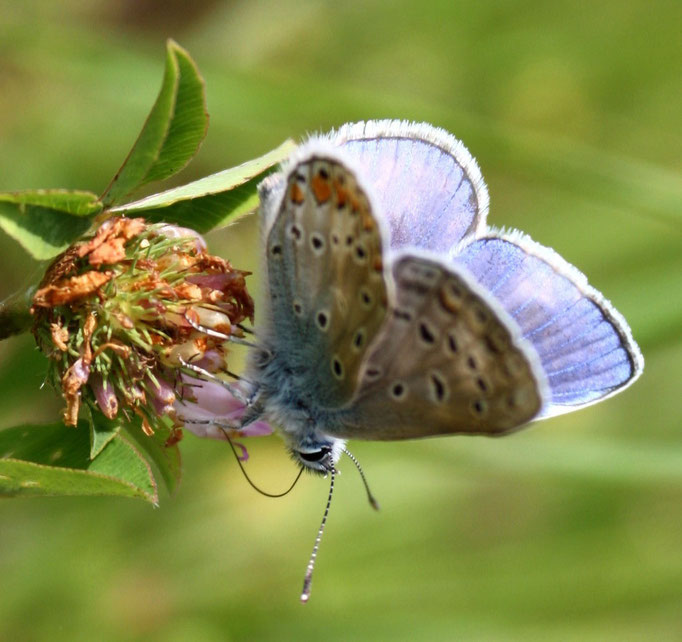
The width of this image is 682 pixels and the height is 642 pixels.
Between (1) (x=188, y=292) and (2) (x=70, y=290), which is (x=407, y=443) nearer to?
(1) (x=188, y=292)

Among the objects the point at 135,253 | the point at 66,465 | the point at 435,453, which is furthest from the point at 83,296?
the point at 435,453

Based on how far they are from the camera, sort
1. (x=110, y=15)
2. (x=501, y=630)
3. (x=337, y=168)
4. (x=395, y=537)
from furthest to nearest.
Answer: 1. (x=110, y=15)
2. (x=395, y=537)
3. (x=501, y=630)
4. (x=337, y=168)

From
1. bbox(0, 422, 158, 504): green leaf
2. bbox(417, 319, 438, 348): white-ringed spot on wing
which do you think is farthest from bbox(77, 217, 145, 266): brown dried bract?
bbox(417, 319, 438, 348): white-ringed spot on wing

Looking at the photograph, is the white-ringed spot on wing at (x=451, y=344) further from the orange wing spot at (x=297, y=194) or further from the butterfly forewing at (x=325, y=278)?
the orange wing spot at (x=297, y=194)

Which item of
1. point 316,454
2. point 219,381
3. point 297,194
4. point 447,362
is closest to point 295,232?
point 297,194

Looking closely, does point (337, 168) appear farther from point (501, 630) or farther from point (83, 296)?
point (501, 630)

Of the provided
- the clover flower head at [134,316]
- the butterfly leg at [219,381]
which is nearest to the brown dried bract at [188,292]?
the clover flower head at [134,316]

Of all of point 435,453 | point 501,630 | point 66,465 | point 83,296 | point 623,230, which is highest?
point 83,296
